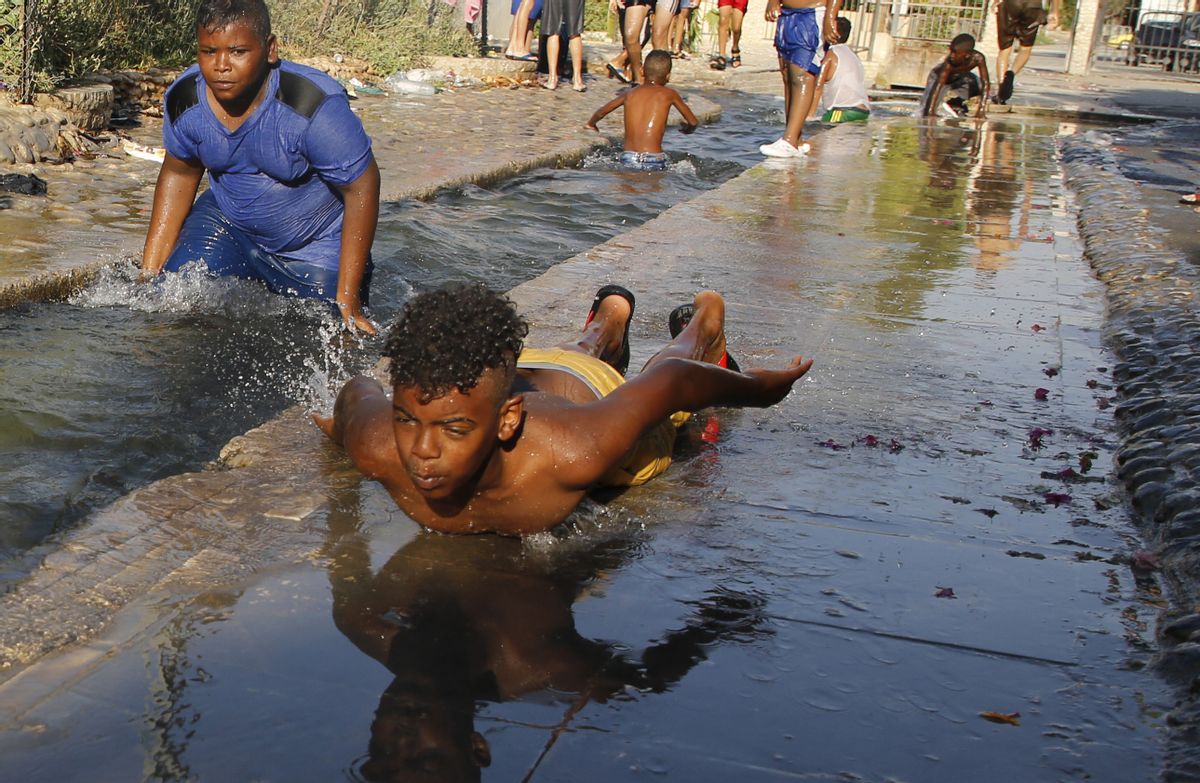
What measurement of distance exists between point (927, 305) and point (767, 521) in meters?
2.99

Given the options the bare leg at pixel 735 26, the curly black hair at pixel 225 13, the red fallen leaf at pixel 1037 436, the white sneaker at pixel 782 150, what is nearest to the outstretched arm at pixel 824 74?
the white sneaker at pixel 782 150

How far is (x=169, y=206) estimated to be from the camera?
6.14 meters

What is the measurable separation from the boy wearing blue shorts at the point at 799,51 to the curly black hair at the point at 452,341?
29.0ft

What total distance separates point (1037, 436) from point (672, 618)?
1.92m

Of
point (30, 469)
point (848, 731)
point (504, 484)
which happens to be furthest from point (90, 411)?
point (848, 731)

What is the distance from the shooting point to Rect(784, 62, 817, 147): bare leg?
38.8 ft

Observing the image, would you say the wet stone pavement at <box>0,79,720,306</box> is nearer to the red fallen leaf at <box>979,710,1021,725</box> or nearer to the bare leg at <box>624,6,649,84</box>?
the bare leg at <box>624,6,649,84</box>

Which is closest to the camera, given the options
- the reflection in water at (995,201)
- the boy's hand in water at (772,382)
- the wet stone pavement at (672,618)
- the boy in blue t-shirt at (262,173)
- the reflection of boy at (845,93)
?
the wet stone pavement at (672,618)

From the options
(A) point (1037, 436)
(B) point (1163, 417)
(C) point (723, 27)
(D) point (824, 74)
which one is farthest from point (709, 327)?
(C) point (723, 27)

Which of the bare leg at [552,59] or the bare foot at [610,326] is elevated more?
the bare leg at [552,59]

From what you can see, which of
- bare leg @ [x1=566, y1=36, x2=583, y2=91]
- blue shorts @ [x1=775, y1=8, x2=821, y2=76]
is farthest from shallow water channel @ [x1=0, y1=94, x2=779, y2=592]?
bare leg @ [x1=566, y1=36, x2=583, y2=91]

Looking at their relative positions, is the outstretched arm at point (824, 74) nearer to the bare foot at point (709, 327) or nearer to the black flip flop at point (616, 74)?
the black flip flop at point (616, 74)

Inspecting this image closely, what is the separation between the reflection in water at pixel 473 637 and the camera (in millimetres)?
2564

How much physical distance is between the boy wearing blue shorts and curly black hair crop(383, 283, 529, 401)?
883 centimetres
